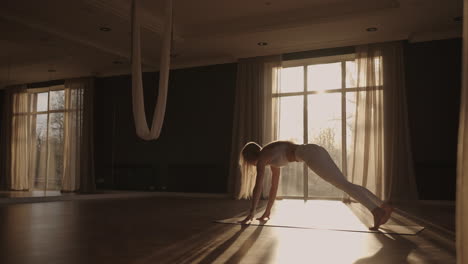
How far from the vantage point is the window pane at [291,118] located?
838 cm

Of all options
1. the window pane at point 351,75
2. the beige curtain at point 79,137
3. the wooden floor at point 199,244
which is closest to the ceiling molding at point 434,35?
the window pane at point 351,75

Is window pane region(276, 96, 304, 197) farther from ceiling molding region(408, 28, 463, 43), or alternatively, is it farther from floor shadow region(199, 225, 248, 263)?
floor shadow region(199, 225, 248, 263)

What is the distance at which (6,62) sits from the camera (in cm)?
938

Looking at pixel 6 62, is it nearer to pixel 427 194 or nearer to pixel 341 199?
pixel 341 199

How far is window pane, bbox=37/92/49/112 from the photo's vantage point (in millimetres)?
10953

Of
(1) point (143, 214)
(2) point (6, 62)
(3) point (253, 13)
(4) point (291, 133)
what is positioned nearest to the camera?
(1) point (143, 214)

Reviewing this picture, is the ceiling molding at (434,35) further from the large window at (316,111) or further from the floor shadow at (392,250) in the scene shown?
the floor shadow at (392,250)

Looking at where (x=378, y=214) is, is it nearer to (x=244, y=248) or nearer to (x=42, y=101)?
(x=244, y=248)

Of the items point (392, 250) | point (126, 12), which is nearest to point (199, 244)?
point (392, 250)

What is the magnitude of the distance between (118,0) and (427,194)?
569 cm

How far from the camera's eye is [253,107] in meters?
8.32

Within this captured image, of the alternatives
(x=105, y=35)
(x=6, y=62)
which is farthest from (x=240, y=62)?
(x=6, y=62)

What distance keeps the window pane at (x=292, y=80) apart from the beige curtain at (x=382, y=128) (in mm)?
1261

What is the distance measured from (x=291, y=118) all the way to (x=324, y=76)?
1027 mm
